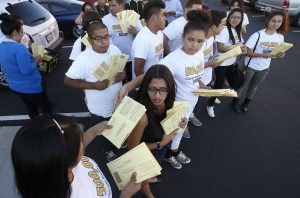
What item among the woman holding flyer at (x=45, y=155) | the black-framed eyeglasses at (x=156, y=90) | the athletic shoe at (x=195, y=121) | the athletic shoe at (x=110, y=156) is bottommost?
the athletic shoe at (x=195, y=121)

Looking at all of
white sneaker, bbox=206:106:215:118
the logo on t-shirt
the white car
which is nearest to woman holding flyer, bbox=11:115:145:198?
the logo on t-shirt

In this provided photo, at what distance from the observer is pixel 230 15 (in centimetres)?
392

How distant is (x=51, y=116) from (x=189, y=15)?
2.62 metres

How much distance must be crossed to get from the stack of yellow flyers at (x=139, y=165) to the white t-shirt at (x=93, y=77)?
1151mm

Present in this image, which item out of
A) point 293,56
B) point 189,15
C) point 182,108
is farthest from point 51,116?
point 293,56

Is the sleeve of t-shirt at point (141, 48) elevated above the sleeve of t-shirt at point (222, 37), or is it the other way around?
the sleeve of t-shirt at point (141, 48)

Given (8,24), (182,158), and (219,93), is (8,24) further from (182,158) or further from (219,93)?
(182,158)

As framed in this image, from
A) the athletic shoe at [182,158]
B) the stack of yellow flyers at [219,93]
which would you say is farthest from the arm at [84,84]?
the athletic shoe at [182,158]

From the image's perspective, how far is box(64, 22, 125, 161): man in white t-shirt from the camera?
2.58m

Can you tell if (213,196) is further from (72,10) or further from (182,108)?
(72,10)

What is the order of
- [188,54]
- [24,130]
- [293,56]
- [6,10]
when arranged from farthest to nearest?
[293,56]
[6,10]
[188,54]
[24,130]

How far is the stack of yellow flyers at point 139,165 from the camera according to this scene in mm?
1777

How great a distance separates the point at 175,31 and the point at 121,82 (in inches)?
48.4

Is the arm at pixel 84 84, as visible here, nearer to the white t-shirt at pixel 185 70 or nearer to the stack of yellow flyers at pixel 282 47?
the white t-shirt at pixel 185 70
